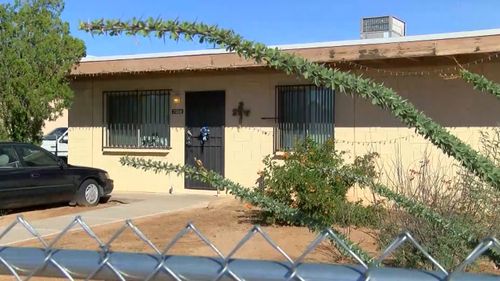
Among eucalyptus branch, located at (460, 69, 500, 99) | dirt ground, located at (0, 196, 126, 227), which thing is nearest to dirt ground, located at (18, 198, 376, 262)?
dirt ground, located at (0, 196, 126, 227)

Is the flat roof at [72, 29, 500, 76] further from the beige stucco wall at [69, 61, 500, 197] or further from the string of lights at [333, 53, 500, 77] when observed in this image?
the beige stucco wall at [69, 61, 500, 197]

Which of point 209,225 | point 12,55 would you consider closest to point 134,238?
point 209,225

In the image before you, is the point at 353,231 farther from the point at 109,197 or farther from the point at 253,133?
the point at 109,197

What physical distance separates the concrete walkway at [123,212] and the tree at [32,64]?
246 centimetres

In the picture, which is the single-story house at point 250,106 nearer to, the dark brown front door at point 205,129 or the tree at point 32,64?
the dark brown front door at point 205,129

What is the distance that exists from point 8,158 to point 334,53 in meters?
6.07

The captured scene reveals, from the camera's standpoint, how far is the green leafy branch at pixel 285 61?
6.62 ft

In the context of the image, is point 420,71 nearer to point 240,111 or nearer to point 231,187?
point 240,111

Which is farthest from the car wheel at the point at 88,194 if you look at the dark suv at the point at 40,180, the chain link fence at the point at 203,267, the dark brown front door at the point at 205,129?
the chain link fence at the point at 203,267

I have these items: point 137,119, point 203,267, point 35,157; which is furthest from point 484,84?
point 137,119

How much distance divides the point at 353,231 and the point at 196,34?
7.35 meters

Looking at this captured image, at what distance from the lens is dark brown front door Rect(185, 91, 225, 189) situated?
14.5m

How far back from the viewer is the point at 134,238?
8766 millimetres

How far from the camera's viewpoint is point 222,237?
9117 mm
